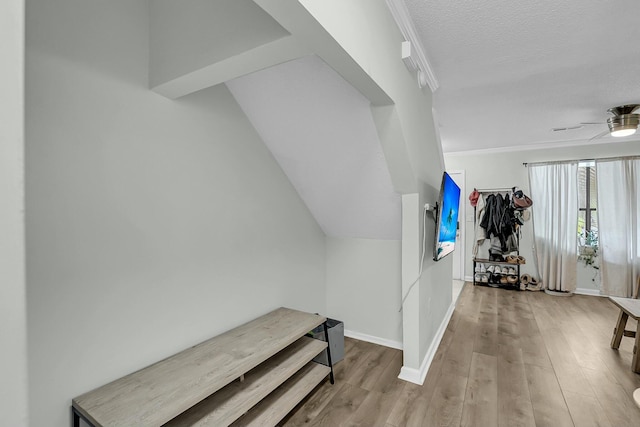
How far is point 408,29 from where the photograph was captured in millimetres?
1697

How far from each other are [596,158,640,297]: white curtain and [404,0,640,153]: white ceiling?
148 centimetres

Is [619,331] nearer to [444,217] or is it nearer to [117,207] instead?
[444,217]

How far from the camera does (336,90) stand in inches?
71.8

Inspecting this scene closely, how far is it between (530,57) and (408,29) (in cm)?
102

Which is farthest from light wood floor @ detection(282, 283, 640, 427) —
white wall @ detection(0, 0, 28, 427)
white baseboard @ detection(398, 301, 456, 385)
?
white wall @ detection(0, 0, 28, 427)

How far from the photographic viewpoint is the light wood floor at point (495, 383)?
1.88m

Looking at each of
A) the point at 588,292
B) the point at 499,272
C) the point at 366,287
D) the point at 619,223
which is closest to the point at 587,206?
Answer: the point at 619,223

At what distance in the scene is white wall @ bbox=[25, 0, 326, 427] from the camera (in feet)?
4.04

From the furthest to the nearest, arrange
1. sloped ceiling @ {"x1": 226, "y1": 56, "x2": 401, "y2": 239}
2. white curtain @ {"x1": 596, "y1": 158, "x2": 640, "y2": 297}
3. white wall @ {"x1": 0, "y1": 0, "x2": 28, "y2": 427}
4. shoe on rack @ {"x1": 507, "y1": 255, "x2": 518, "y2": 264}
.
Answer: shoe on rack @ {"x1": 507, "y1": 255, "x2": 518, "y2": 264} → white curtain @ {"x1": 596, "y1": 158, "x2": 640, "y2": 297} → sloped ceiling @ {"x1": 226, "y1": 56, "x2": 401, "y2": 239} → white wall @ {"x1": 0, "y1": 0, "x2": 28, "y2": 427}

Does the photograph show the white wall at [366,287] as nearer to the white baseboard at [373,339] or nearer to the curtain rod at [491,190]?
the white baseboard at [373,339]

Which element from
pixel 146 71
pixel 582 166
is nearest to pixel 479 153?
pixel 582 166

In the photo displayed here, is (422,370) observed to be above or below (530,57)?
below

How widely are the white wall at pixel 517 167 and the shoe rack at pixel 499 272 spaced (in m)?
0.17

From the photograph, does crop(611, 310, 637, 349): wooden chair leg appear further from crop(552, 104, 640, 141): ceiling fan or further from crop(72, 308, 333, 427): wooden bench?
crop(72, 308, 333, 427): wooden bench
